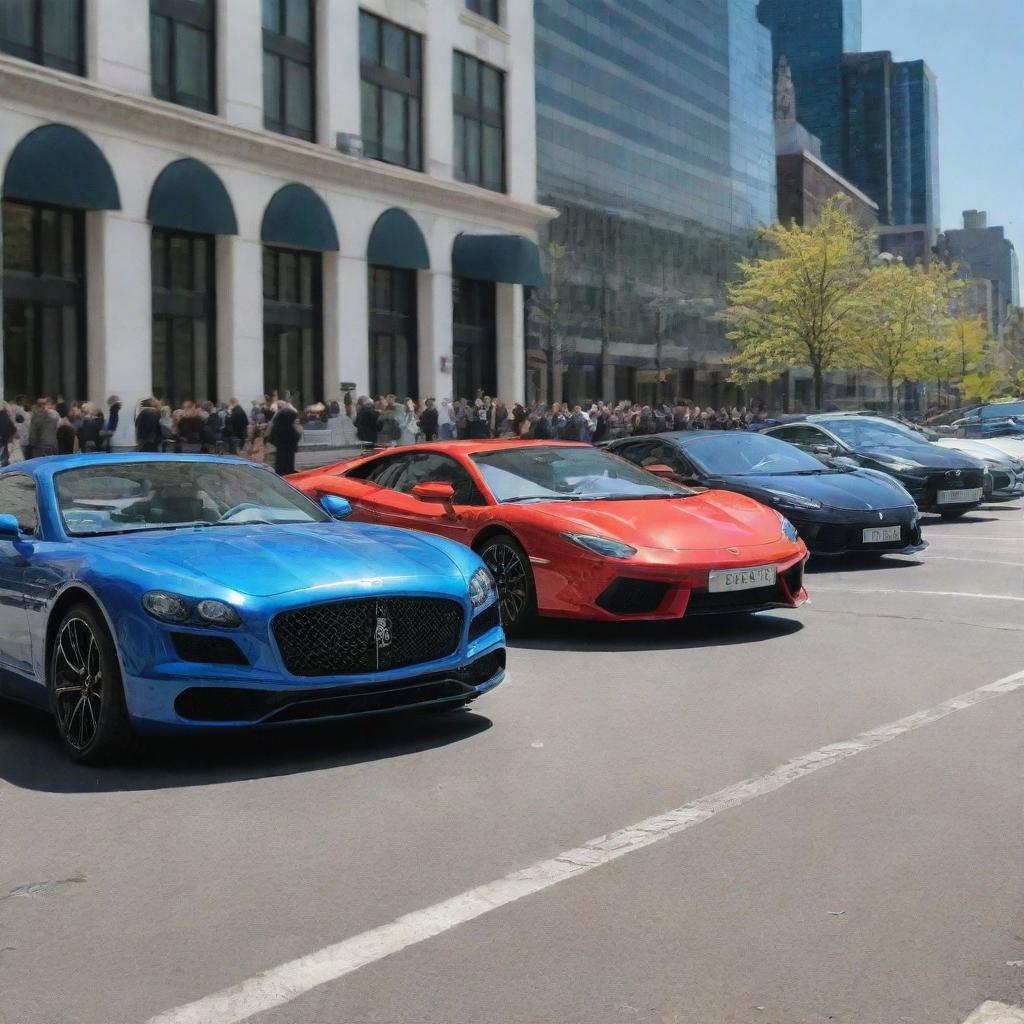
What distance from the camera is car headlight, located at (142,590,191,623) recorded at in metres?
5.62

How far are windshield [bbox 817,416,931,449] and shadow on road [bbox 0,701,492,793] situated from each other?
1306 cm

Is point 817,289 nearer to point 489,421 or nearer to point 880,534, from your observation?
point 489,421

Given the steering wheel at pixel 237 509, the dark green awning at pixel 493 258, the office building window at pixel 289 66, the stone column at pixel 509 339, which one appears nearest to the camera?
the steering wheel at pixel 237 509

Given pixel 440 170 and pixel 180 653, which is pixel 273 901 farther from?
pixel 440 170

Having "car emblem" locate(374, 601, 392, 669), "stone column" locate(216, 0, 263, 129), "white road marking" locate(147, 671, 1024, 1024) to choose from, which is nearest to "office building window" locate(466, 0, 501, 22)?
"stone column" locate(216, 0, 263, 129)

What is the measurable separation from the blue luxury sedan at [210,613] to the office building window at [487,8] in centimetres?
3868

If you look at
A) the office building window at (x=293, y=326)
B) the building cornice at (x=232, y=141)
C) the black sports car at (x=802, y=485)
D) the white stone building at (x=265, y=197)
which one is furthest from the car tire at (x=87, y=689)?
the office building window at (x=293, y=326)

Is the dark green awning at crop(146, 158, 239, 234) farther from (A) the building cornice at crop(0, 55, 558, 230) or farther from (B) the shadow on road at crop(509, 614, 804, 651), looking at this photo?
(B) the shadow on road at crop(509, 614, 804, 651)

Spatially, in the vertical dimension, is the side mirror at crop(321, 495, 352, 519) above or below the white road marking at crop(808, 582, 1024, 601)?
above

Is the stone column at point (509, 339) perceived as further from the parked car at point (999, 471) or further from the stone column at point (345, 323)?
the parked car at point (999, 471)

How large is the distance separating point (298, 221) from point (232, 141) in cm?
275

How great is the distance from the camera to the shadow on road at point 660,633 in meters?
9.11

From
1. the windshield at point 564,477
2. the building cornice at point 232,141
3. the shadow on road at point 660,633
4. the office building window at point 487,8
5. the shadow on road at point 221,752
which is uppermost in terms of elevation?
the office building window at point 487,8

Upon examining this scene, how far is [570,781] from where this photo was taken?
18.1ft
